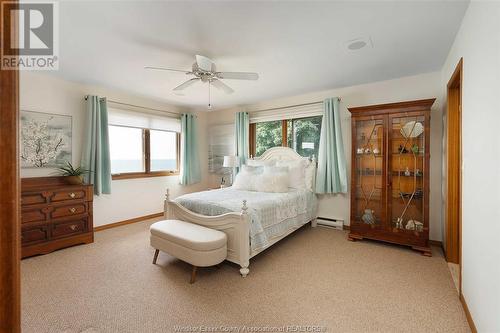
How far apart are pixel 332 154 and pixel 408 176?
1.10 m

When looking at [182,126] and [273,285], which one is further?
[182,126]

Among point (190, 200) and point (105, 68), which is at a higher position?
point (105, 68)

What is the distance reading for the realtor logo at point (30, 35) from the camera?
0.51 metres

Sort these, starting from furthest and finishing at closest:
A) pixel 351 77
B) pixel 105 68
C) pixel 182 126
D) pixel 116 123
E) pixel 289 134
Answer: pixel 182 126
pixel 289 134
pixel 116 123
pixel 351 77
pixel 105 68

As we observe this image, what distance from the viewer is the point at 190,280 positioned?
2299 mm

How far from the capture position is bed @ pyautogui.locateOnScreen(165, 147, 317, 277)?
243 centimetres

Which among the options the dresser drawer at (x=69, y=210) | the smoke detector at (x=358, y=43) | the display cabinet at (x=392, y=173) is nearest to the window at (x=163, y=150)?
the dresser drawer at (x=69, y=210)

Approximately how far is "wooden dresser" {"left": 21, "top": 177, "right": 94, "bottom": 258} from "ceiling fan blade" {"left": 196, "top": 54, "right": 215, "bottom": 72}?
2.47m

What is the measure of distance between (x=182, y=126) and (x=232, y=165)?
151 cm

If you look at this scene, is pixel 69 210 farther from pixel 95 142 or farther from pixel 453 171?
pixel 453 171

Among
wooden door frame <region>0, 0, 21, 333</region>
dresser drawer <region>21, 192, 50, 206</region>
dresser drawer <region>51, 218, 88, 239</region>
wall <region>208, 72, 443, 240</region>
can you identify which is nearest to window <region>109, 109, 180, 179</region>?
dresser drawer <region>51, 218, 88, 239</region>

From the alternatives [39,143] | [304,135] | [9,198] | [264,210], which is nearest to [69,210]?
[39,143]

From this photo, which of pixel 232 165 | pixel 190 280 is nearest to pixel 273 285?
pixel 190 280

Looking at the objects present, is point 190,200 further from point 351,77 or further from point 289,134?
point 351,77
